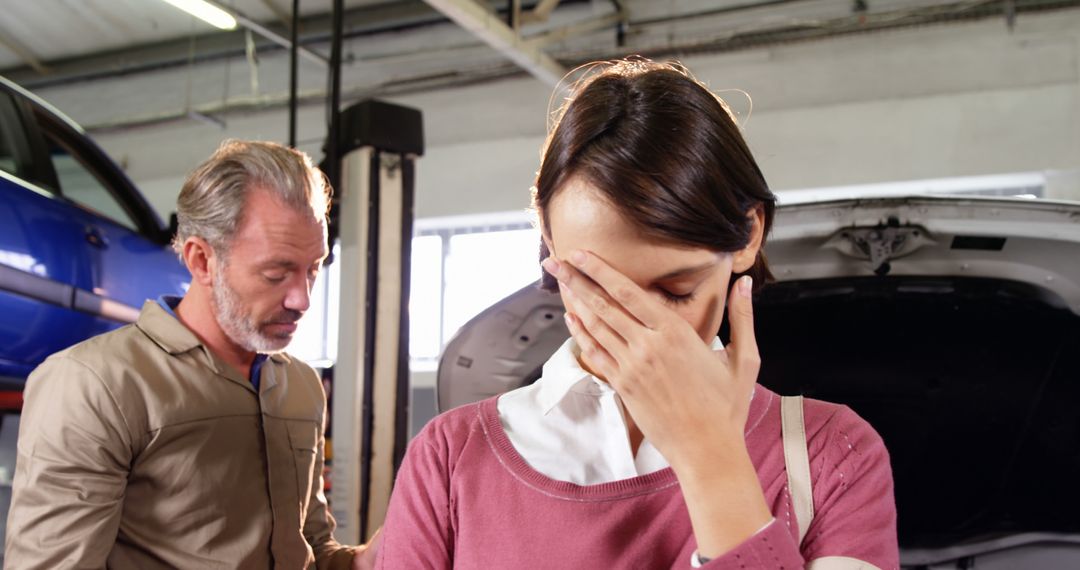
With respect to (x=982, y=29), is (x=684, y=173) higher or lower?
lower

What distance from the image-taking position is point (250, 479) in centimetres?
174

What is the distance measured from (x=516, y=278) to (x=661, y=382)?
657cm

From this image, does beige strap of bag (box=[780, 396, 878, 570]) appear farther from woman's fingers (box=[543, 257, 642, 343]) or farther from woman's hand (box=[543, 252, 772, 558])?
woman's fingers (box=[543, 257, 642, 343])

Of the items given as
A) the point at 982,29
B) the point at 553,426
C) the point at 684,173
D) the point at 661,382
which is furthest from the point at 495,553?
the point at 982,29

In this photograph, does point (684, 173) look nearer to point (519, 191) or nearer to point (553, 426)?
point (553, 426)

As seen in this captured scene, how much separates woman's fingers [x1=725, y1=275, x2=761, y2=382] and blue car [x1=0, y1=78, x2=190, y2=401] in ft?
8.19

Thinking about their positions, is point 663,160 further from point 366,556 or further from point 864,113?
point 864,113

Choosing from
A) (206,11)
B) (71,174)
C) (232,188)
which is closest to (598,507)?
(232,188)

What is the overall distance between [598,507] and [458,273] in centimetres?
662

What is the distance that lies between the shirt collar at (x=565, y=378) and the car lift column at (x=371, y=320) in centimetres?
178

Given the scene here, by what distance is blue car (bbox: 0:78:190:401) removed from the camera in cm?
273

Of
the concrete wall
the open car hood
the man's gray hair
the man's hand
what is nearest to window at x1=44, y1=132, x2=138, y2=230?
the man's gray hair

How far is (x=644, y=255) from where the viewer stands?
0.95m

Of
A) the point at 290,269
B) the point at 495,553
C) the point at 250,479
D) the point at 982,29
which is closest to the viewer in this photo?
the point at 495,553
